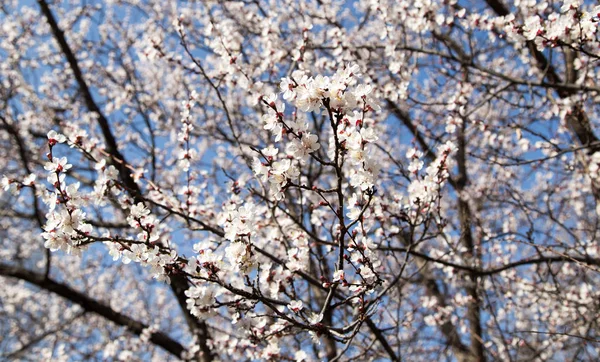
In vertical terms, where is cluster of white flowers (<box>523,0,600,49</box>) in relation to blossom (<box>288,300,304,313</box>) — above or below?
above

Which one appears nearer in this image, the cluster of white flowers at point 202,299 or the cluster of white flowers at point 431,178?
the cluster of white flowers at point 202,299

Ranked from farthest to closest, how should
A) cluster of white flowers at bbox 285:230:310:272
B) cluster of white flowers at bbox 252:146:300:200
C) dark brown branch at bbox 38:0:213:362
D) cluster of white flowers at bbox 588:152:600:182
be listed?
dark brown branch at bbox 38:0:213:362, cluster of white flowers at bbox 588:152:600:182, cluster of white flowers at bbox 285:230:310:272, cluster of white flowers at bbox 252:146:300:200

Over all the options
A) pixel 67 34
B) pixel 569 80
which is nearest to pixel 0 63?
pixel 67 34

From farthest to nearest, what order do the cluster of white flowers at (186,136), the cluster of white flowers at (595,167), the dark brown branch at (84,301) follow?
the dark brown branch at (84,301), the cluster of white flowers at (595,167), the cluster of white flowers at (186,136)

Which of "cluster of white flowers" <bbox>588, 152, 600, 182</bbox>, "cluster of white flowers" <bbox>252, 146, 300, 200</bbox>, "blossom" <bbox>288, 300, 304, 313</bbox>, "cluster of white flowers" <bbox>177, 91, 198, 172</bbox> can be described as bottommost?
"blossom" <bbox>288, 300, 304, 313</bbox>

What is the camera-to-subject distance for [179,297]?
4668 mm

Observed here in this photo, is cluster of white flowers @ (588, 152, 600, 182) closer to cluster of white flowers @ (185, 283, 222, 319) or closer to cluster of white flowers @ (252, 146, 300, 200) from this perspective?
cluster of white flowers @ (252, 146, 300, 200)

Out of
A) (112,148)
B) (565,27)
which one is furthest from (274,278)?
(112,148)

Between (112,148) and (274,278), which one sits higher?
(112,148)

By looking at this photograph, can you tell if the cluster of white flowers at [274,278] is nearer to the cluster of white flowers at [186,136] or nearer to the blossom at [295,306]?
the blossom at [295,306]

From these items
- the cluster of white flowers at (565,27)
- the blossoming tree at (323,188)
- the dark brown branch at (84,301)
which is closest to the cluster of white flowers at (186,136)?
the blossoming tree at (323,188)

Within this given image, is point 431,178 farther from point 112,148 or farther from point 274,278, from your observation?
point 112,148

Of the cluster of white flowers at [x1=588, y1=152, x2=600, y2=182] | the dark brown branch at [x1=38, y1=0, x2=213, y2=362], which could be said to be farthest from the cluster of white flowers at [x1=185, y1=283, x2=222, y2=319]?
the cluster of white flowers at [x1=588, y1=152, x2=600, y2=182]

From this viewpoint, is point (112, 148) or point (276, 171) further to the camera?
point (112, 148)
